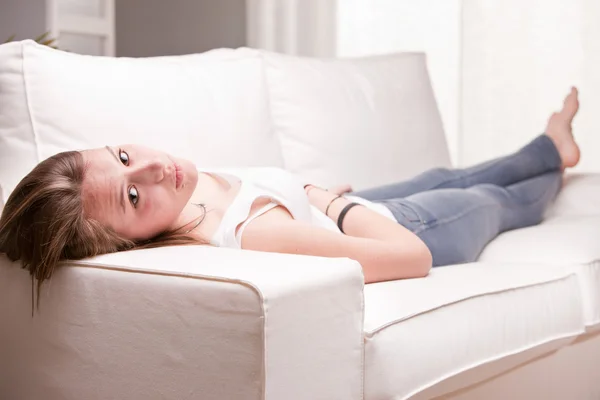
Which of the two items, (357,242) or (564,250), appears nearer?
(357,242)

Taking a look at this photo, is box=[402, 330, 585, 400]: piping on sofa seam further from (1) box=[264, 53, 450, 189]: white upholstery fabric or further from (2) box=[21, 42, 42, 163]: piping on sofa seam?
(2) box=[21, 42, 42, 163]: piping on sofa seam

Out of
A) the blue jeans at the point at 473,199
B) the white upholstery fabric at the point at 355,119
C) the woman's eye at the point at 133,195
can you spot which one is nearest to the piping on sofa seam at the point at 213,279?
the woman's eye at the point at 133,195

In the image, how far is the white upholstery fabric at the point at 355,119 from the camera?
2.38 meters

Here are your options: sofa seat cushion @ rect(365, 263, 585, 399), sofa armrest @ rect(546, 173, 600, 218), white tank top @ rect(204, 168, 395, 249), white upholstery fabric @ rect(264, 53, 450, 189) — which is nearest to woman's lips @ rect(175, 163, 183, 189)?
white tank top @ rect(204, 168, 395, 249)

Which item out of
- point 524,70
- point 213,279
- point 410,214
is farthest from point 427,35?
point 213,279

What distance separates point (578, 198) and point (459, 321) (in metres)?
1.29

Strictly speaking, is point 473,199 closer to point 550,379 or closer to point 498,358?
point 550,379

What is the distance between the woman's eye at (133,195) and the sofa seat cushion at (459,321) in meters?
0.44

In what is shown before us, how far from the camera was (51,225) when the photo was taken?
1.39 m

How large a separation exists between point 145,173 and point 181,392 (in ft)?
1.58

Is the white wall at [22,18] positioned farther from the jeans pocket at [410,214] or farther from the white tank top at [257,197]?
the jeans pocket at [410,214]

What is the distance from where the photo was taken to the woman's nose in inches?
60.3

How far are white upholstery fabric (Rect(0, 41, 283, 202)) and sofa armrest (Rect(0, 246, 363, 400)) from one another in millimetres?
467

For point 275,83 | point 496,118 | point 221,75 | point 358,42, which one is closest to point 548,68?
point 496,118
